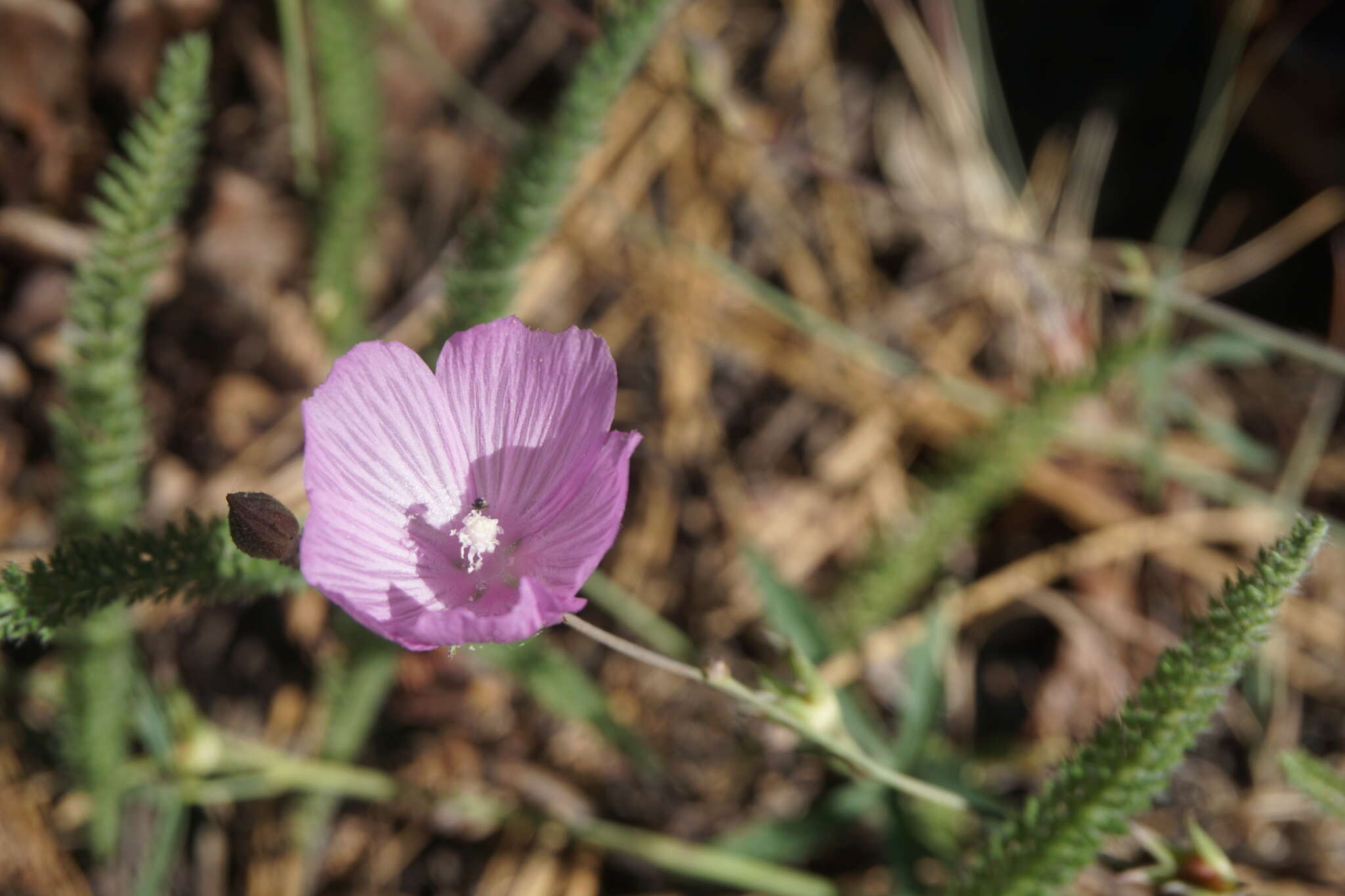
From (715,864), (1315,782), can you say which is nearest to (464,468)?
(715,864)

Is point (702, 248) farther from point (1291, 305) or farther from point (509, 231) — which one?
point (1291, 305)

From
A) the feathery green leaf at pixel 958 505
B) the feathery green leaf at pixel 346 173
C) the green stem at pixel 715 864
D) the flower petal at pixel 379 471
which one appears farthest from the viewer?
the feathery green leaf at pixel 346 173

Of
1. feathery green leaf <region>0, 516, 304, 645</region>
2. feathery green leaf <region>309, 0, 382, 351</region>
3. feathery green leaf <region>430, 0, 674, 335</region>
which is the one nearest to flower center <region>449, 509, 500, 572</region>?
feathery green leaf <region>0, 516, 304, 645</region>

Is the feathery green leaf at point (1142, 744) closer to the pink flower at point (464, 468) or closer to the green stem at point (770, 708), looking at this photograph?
the green stem at point (770, 708)

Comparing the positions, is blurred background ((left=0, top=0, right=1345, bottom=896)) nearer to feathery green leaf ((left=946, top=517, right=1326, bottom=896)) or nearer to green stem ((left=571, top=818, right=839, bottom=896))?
green stem ((left=571, top=818, right=839, bottom=896))

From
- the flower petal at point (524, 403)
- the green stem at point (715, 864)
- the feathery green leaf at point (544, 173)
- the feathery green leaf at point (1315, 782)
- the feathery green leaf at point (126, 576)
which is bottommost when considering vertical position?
the green stem at point (715, 864)

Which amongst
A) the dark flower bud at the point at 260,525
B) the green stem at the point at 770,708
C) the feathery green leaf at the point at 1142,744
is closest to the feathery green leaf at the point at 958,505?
the green stem at the point at 770,708
